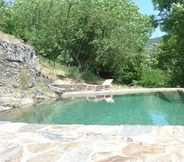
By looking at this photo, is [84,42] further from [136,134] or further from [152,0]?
[136,134]

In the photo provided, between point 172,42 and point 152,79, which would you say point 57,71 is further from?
point 172,42

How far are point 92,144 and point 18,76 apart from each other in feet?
31.0

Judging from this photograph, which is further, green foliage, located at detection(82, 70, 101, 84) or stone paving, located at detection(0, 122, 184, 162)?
green foliage, located at detection(82, 70, 101, 84)

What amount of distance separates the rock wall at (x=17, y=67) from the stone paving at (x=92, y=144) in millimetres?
8073

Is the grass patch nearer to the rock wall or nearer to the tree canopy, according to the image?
the tree canopy

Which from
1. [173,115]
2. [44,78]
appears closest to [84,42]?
[44,78]

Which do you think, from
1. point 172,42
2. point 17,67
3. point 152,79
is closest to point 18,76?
point 17,67

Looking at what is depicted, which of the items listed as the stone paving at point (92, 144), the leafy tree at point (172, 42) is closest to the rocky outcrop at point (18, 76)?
the stone paving at point (92, 144)

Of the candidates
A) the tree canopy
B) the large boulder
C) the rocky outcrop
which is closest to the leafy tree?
the tree canopy

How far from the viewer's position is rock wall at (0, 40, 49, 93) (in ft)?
36.5

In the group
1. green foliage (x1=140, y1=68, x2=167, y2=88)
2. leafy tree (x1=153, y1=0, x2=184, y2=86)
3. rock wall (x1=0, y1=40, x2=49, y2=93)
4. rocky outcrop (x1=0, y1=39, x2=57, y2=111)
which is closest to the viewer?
rocky outcrop (x1=0, y1=39, x2=57, y2=111)

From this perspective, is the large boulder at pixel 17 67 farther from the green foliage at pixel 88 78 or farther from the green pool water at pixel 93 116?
the green foliage at pixel 88 78

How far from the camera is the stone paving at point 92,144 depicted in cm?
245

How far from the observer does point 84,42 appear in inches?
674
